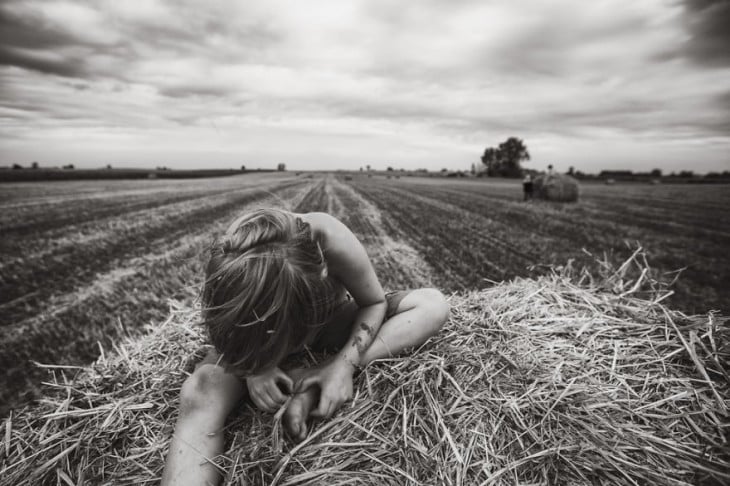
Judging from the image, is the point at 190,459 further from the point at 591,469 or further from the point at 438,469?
the point at 591,469

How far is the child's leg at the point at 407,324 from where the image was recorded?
5.96 ft

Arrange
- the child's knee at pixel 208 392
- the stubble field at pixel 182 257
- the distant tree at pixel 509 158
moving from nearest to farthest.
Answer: the child's knee at pixel 208 392
the stubble field at pixel 182 257
the distant tree at pixel 509 158

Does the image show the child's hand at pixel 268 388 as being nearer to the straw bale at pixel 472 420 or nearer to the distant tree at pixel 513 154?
the straw bale at pixel 472 420

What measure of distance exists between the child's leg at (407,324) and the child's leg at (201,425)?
0.32 meters

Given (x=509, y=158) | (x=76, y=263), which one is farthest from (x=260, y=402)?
(x=509, y=158)

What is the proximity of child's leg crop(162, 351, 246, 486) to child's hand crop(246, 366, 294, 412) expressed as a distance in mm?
105

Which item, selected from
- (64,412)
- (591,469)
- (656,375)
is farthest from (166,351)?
(656,375)

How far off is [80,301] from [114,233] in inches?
201

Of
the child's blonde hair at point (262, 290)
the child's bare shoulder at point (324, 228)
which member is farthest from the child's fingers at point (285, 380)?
the child's bare shoulder at point (324, 228)

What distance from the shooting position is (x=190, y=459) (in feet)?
4.48

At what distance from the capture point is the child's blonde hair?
1342 millimetres

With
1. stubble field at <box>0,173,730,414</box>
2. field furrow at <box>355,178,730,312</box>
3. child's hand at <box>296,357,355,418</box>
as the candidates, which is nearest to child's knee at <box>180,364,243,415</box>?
child's hand at <box>296,357,355,418</box>

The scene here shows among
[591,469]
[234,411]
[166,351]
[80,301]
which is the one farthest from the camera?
[80,301]

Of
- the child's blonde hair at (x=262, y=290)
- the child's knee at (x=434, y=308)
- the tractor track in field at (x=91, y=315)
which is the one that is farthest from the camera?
the tractor track in field at (x=91, y=315)
